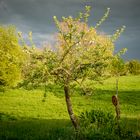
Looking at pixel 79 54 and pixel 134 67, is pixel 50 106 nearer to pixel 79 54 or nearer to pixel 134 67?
pixel 79 54

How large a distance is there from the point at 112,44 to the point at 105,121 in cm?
411

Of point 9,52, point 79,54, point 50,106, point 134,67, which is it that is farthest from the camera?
point 134,67

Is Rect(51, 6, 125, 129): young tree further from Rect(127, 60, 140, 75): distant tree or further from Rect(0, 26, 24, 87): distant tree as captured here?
Rect(127, 60, 140, 75): distant tree

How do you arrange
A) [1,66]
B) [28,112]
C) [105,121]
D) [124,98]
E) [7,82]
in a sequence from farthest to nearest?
[7,82]
[1,66]
[124,98]
[28,112]
[105,121]

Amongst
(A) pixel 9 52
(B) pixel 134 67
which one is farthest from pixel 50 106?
(B) pixel 134 67

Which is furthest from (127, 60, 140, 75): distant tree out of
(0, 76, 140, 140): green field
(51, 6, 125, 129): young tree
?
(51, 6, 125, 129): young tree

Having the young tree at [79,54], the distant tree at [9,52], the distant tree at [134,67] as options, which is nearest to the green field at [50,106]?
the distant tree at [9,52]

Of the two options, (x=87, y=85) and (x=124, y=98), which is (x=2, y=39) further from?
(x=87, y=85)

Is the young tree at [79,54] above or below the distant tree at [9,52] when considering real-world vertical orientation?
below

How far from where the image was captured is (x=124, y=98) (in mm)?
49094

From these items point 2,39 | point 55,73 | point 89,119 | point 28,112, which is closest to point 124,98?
point 28,112

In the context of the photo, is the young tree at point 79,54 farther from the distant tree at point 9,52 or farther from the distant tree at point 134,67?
the distant tree at point 134,67

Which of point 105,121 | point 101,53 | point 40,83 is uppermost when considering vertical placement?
point 101,53

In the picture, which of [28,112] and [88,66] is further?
[28,112]
